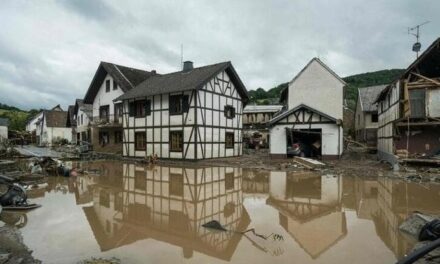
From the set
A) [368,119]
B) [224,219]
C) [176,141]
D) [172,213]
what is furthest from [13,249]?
[368,119]

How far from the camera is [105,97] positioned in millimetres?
31250

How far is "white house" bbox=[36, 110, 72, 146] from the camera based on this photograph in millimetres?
50031

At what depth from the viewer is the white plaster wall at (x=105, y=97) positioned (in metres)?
30.0

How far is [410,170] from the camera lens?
16.0 m

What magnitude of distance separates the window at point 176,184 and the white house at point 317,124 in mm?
9636

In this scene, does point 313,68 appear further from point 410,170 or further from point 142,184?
point 142,184

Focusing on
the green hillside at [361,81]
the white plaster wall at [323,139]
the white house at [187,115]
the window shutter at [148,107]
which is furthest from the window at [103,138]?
the green hillside at [361,81]

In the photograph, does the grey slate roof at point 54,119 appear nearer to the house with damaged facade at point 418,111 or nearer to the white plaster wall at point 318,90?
the white plaster wall at point 318,90

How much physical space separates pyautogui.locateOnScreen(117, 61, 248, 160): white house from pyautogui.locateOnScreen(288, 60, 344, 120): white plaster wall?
5.07m

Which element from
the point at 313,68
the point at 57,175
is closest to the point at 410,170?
the point at 313,68

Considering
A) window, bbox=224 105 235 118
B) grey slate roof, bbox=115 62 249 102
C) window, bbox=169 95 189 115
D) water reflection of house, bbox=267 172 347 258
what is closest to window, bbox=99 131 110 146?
grey slate roof, bbox=115 62 249 102

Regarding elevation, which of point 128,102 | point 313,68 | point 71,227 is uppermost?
point 313,68

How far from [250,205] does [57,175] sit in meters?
11.4

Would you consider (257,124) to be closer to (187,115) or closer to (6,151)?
(187,115)
